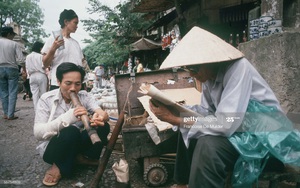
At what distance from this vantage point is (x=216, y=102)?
2238 millimetres

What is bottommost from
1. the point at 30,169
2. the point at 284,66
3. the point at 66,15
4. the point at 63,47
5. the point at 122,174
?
the point at 30,169

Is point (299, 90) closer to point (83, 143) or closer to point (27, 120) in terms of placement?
point (83, 143)

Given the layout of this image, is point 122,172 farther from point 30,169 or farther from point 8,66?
point 8,66

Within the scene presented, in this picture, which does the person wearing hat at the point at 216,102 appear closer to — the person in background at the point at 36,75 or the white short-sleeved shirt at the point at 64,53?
the white short-sleeved shirt at the point at 64,53

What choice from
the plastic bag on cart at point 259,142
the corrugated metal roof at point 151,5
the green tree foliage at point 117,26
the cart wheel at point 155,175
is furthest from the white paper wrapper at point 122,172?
the green tree foliage at point 117,26

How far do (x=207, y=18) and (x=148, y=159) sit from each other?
7.56 metres

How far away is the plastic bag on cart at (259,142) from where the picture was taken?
5.99 feet

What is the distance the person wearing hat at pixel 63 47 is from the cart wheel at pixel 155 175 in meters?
2.14

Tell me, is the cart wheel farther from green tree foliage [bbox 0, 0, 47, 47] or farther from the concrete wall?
green tree foliage [bbox 0, 0, 47, 47]

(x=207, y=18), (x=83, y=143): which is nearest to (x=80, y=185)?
(x=83, y=143)

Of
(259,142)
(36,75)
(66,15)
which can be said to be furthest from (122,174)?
(36,75)

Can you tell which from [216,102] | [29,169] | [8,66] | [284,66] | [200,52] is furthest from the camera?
[8,66]

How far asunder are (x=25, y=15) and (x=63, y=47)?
43.6m

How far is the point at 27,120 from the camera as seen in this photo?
6.62 meters
